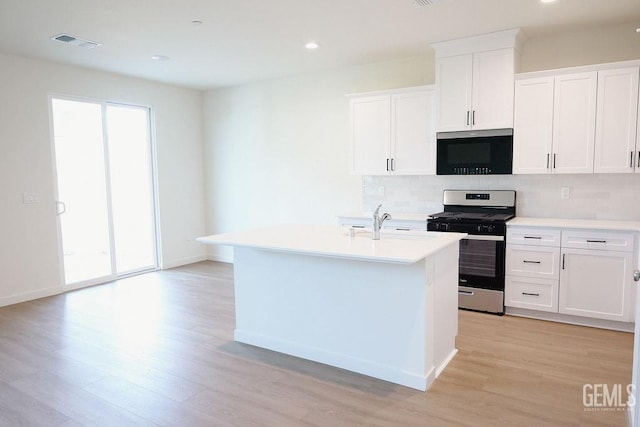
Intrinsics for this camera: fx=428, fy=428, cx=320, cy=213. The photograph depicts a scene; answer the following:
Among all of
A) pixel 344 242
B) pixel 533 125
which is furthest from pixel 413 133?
pixel 344 242

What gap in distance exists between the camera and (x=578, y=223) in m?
3.88

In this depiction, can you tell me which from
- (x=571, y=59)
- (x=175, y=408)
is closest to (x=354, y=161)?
(x=571, y=59)

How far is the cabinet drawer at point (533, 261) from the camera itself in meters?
3.87

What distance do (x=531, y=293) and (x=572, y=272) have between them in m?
0.40

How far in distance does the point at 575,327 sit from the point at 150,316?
3988 millimetres

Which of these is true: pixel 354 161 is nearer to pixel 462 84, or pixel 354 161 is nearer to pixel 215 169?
pixel 462 84

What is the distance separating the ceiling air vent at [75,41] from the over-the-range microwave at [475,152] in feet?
12.0

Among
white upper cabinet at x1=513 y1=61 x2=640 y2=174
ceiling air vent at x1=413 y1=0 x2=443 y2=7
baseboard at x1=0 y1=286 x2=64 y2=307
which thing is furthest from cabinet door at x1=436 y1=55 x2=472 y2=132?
baseboard at x1=0 y1=286 x2=64 y2=307

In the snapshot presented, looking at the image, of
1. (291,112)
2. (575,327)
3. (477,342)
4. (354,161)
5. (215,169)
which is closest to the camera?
(477,342)

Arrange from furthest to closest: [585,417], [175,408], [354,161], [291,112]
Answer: [291,112]
[354,161]
[175,408]
[585,417]

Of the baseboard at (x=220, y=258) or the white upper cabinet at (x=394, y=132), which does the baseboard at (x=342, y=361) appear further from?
the baseboard at (x=220, y=258)

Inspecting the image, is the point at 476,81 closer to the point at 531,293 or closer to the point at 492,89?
the point at 492,89

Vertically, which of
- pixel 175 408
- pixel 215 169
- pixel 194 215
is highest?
pixel 215 169

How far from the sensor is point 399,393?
105 inches
